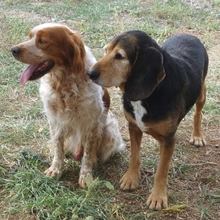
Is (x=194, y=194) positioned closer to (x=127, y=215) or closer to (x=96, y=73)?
(x=127, y=215)

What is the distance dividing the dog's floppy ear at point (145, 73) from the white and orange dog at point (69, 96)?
2.08ft

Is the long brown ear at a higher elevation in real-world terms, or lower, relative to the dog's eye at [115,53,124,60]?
lower

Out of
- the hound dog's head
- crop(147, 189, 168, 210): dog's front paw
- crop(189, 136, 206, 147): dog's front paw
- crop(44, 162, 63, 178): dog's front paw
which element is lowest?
crop(189, 136, 206, 147): dog's front paw

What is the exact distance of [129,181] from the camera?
384cm

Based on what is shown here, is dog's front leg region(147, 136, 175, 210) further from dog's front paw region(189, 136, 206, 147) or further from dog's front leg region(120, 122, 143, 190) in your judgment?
dog's front paw region(189, 136, 206, 147)

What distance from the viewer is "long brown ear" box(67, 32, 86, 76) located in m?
3.48

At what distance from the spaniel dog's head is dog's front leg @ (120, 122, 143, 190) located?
0.85 meters

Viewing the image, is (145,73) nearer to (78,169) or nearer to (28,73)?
(28,73)

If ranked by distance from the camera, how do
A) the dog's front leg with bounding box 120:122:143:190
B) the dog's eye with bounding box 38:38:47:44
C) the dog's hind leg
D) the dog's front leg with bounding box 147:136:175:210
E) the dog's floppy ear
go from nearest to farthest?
the dog's floppy ear → the dog's eye with bounding box 38:38:47:44 → the dog's front leg with bounding box 147:136:175:210 → the dog's front leg with bounding box 120:122:143:190 → the dog's hind leg

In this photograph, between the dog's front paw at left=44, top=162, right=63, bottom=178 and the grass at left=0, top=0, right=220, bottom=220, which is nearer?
the grass at left=0, top=0, right=220, bottom=220

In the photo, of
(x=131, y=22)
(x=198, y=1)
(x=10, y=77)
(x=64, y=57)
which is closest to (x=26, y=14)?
(x=131, y=22)

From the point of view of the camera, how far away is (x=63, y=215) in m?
3.36

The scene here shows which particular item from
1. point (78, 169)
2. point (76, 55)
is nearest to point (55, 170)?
point (78, 169)

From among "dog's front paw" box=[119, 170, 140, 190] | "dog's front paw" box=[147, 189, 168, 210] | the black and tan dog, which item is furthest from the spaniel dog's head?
"dog's front paw" box=[147, 189, 168, 210]
